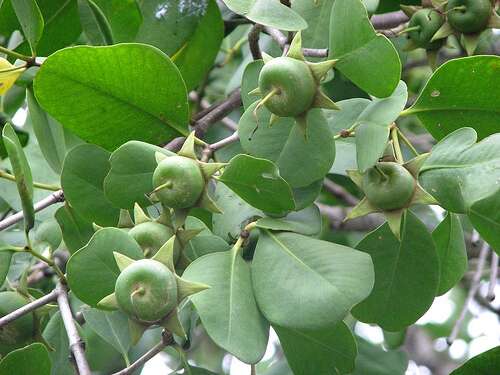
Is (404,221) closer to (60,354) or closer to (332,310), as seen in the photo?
(332,310)

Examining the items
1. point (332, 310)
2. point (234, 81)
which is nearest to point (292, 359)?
point (332, 310)

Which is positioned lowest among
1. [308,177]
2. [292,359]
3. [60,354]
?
[60,354]

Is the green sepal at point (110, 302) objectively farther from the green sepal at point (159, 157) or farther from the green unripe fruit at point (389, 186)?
the green unripe fruit at point (389, 186)

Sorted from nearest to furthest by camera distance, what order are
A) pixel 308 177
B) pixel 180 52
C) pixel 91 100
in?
pixel 308 177, pixel 91 100, pixel 180 52

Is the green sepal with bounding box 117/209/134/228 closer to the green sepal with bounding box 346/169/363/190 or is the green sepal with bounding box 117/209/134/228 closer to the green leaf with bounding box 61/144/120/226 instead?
the green leaf with bounding box 61/144/120/226

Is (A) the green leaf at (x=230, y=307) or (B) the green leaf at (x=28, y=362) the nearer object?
(A) the green leaf at (x=230, y=307)

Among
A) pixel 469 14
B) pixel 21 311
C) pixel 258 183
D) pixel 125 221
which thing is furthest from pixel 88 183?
pixel 469 14

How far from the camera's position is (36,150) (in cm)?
203

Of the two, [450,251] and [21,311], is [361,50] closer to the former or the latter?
[450,251]

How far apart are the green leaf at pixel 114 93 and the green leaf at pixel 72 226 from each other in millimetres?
224

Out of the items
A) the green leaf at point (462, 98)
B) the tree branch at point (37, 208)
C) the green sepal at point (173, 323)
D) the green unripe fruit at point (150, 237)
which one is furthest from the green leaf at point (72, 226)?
the green leaf at point (462, 98)

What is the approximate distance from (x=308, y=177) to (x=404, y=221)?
0.54ft

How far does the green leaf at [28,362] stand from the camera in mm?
1347

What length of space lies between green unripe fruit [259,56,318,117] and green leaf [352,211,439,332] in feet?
0.84
